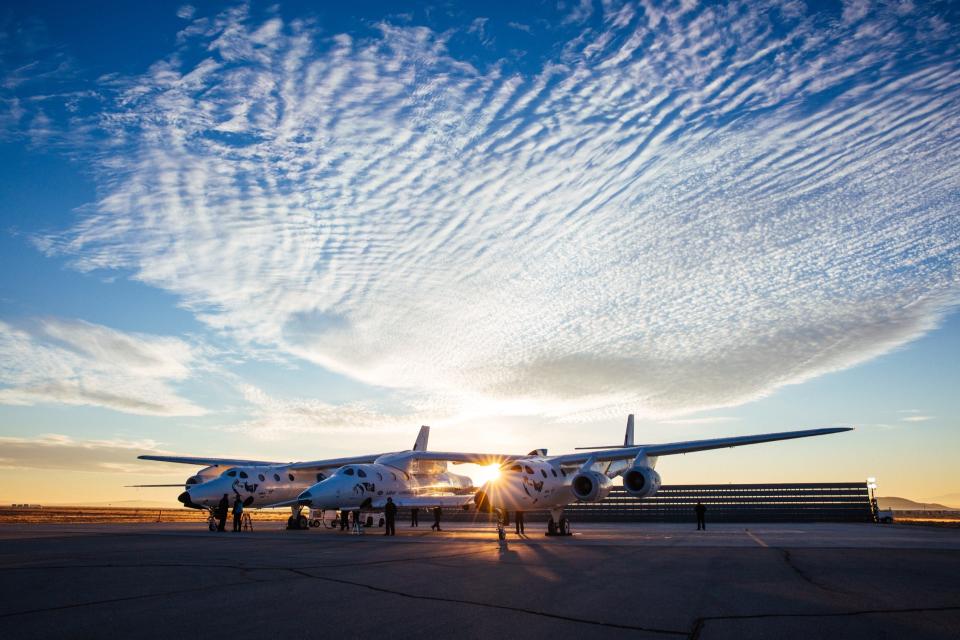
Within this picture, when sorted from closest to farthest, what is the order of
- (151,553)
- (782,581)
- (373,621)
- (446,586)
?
(373,621) → (446,586) → (782,581) → (151,553)

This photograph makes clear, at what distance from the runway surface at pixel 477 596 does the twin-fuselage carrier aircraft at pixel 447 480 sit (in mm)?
10833

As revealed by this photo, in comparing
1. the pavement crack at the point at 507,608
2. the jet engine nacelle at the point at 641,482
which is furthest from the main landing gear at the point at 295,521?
the pavement crack at the point at 507,608

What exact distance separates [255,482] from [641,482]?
18.9 metres

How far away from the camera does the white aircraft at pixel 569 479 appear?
24.7 m

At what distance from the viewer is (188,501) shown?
30.4 m

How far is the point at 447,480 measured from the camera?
38906 mm

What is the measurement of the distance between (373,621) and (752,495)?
63966 millimetres

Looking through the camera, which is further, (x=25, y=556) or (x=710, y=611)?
(x=25, y=556)

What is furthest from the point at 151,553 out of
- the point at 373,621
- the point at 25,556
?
the point at 373,621

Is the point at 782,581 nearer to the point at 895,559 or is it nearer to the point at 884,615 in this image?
the point at 884,615

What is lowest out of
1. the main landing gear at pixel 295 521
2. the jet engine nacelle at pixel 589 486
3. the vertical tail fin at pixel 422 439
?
the main landing gear at pixel 295 521

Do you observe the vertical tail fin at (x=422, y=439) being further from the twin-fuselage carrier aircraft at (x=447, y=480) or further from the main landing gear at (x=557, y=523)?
the main landing gear at (x=557, y=523)

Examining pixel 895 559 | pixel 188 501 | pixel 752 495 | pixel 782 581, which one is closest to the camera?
pixel 782 581

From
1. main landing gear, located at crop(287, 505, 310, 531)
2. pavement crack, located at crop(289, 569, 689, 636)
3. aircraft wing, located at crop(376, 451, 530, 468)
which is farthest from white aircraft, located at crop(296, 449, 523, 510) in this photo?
pavement crack, located at crop(289, 569, 689, 636)
